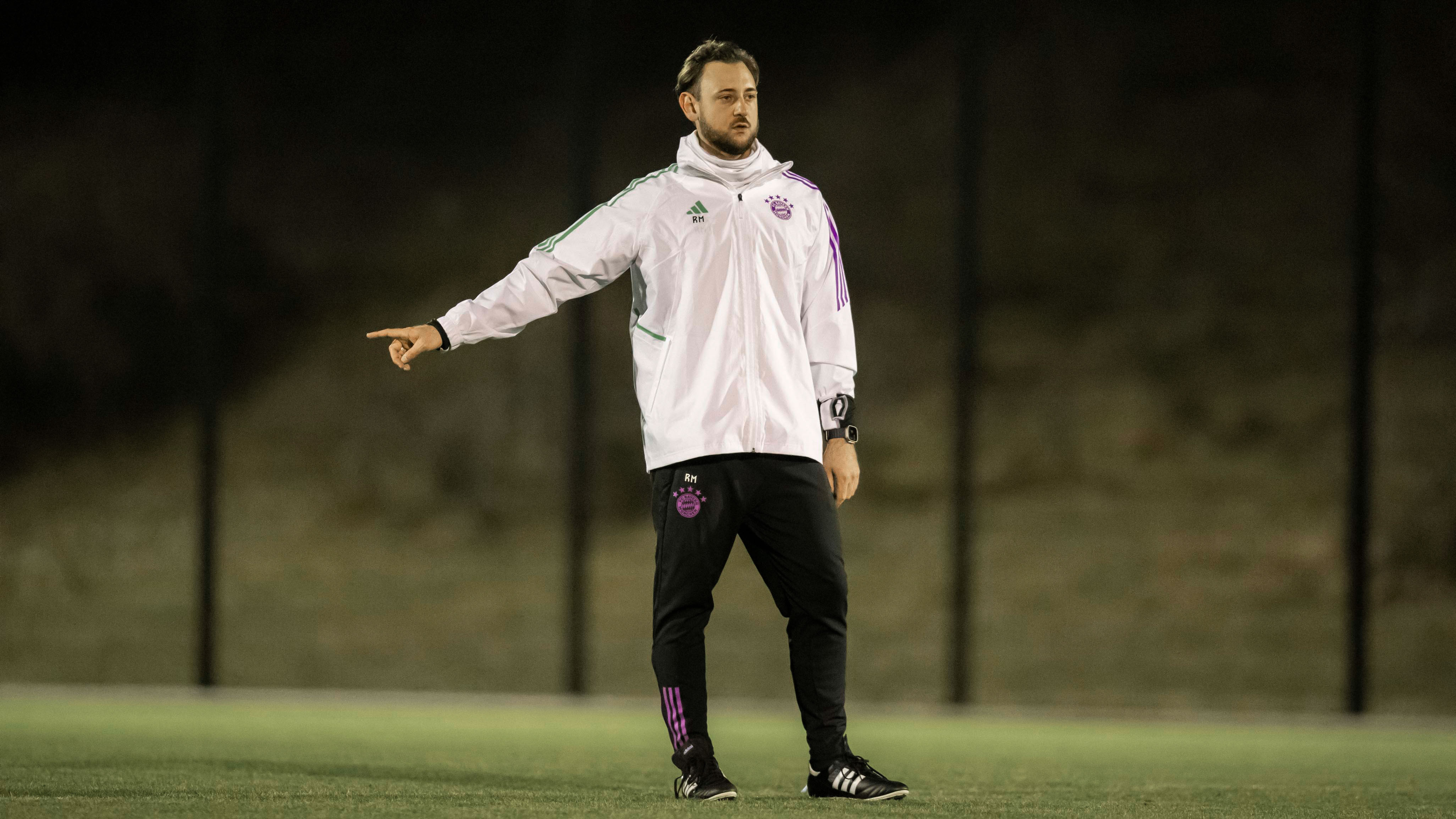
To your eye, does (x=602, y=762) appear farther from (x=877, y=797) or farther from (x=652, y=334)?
(x=652, y=334)

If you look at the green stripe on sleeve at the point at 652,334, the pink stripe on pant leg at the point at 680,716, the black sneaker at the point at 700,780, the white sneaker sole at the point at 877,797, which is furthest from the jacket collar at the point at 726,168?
the white sneaker sole at the point at 877,797

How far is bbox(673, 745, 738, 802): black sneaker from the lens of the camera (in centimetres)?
343

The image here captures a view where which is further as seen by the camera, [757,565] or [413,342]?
[757,565]

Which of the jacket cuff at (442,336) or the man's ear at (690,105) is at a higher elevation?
the man's ear at (690,105)

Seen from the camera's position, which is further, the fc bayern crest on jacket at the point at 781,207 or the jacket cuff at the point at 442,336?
the fc bayern crest on jacket at the point at 781,207

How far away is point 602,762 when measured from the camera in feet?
14.8

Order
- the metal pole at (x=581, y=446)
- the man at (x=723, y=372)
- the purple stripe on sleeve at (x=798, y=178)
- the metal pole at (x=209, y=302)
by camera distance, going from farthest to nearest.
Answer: the metal pole at (x=209, y=302) < the metal pole at (x=581, y=446) < the purple stripe on sleeve at (x=798, y=178) < the man at (x=723, y=372)

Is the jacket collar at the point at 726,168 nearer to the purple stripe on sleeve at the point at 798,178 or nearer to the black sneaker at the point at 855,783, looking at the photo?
the purple stripe on sleeve at the point at 798,178

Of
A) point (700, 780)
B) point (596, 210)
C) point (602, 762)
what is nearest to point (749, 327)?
point (596, 210)

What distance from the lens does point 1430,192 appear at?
6398mm

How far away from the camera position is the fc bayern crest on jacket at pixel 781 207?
3609 millimetres

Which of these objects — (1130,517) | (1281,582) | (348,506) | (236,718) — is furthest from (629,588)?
(1281,582)

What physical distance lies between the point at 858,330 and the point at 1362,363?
2.16 meters

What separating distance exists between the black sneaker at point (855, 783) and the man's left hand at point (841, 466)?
63 cm
